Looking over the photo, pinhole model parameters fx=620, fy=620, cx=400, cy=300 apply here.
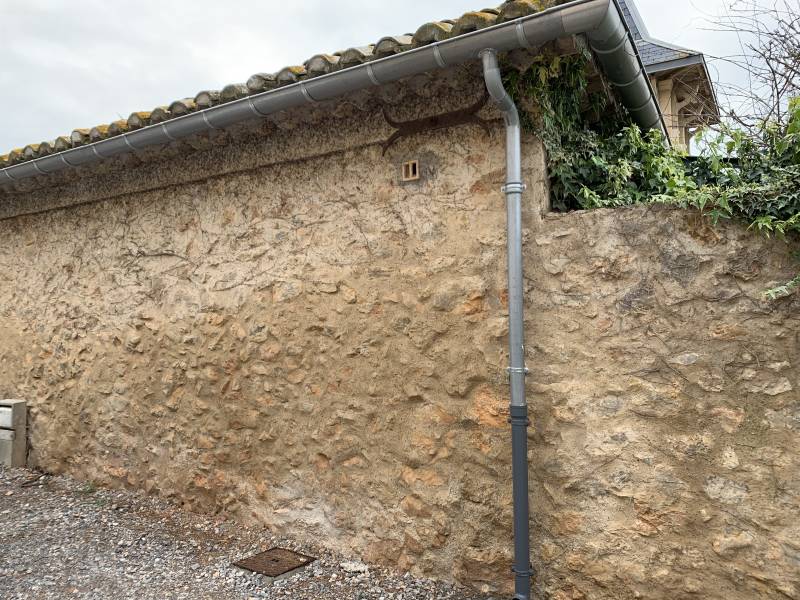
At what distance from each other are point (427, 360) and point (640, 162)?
5.94 ft

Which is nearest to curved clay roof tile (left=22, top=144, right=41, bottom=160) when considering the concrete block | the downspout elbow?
the concrete block

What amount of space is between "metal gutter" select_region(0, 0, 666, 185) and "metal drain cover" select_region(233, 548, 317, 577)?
8.80 ft

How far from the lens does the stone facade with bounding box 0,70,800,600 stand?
2773 millimetres

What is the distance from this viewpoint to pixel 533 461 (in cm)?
319

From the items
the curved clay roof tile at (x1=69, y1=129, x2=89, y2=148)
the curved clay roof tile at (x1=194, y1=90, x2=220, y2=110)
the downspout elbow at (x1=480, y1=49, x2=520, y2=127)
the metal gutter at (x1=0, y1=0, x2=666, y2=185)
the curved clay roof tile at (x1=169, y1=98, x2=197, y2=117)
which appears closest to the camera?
the metal gutter at (x1=0, y1=0, x2=666, y2=185)

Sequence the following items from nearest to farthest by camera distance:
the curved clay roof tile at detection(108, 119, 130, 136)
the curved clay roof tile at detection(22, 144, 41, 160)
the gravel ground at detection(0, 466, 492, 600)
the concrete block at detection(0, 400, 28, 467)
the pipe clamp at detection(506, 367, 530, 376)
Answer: the pipe clamp at detection(506, 367, 530, 376) < the gravel ground at detection(0, 466, 492, 600) < the curved clay roof tile at detection(108, 119, 130, 136) < the curved clay roof tile at detection(22, 144, 41, 160) < the concrete block at detection(0, 400, 28, 467)

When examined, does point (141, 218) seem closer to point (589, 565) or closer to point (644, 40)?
point (589, 565)

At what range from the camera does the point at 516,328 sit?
314 cm

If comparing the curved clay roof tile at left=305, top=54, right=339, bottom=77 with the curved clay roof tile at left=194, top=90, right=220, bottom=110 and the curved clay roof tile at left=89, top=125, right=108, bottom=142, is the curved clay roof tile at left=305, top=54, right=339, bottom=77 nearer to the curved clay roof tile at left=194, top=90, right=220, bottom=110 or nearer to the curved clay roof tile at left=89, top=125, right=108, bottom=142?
the curved clay roof tile at left=194, top=90, right=220, bottom=110

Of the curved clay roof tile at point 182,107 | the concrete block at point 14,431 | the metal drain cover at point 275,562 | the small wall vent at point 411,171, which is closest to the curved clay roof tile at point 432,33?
the small wall vent at point 411,171

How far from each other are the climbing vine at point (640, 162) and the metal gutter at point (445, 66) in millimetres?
189

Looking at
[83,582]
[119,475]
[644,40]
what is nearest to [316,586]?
[83,582]

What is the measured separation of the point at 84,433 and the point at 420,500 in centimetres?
329

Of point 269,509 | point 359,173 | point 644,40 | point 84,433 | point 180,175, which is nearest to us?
point 359,173
